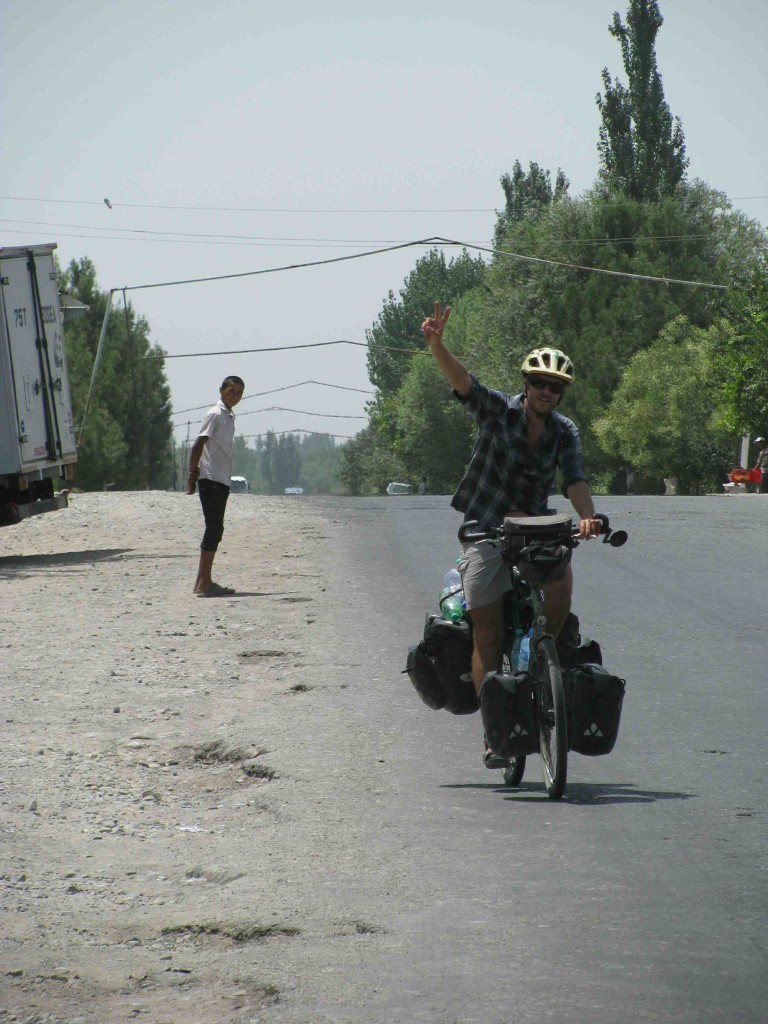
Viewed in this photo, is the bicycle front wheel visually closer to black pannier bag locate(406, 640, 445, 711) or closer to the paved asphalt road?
the paved asphalt road

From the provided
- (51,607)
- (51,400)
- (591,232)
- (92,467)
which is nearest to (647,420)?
(591,232)

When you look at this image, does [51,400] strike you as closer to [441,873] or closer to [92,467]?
[441,873]

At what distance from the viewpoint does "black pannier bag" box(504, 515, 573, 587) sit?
596 centimetres

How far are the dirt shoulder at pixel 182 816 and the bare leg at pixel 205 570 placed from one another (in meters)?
0.42

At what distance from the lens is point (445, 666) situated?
6500 millimetres

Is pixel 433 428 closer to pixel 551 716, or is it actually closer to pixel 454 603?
pixel 454 603

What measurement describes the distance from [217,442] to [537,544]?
26.9ft

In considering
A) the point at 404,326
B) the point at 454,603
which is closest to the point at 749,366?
the point at 454,603

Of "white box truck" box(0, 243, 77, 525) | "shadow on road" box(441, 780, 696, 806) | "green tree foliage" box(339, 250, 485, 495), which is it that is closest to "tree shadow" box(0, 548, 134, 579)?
"white box truck" box(0, 243, 77, 525)

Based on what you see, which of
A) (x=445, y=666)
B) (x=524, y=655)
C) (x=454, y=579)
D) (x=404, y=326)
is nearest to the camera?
(x=524, y=655)

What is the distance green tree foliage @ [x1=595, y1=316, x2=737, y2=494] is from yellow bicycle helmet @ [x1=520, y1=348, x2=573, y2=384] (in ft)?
178

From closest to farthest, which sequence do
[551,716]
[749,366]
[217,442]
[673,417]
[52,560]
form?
[551,716] < [217,442] < [52,560] < [749,366] < [673,417]

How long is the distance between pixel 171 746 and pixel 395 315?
11603cm

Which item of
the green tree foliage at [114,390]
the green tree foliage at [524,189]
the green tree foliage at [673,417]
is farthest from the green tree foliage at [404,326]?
the green tree foliage at [673,417]
